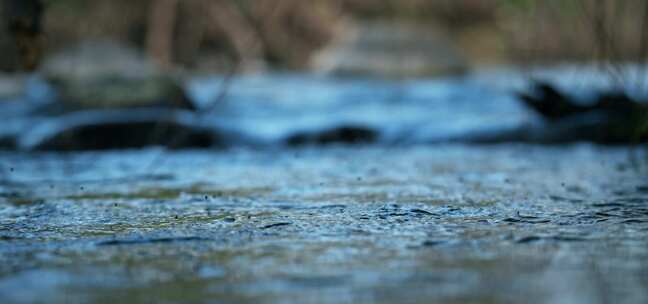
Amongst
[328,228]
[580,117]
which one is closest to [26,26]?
[328,228]

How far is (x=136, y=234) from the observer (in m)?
2.03

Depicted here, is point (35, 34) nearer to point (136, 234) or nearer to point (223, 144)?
point (136, 234)

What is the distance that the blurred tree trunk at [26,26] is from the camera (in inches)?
124

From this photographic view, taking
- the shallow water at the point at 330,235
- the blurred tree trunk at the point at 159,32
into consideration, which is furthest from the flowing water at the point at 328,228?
the blurred tree trunk at the point at 159,32

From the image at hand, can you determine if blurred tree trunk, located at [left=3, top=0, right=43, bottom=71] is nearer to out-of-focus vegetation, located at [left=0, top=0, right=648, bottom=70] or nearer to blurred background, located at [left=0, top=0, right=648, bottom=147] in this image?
blurred background, located at [left=0, top=0, right=648, bottom=147]

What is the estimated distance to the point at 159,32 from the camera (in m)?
16.3

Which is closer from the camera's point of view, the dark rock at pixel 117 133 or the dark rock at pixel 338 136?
the dark rock at pixel 117 133

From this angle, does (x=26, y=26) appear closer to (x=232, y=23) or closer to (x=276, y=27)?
(x=232, y=23)

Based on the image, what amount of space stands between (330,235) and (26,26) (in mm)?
1682

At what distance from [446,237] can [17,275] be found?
0.83 meters

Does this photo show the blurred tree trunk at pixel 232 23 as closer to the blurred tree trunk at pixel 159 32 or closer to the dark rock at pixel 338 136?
the blurred tree trunk at pixel 159 32

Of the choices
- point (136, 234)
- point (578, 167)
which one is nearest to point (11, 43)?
point (136, 234)

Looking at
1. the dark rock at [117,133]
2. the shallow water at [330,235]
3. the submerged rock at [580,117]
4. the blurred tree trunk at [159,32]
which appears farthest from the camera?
the blurred tree trunk at [159,32]

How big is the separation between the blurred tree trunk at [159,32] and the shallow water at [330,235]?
11.9 m
